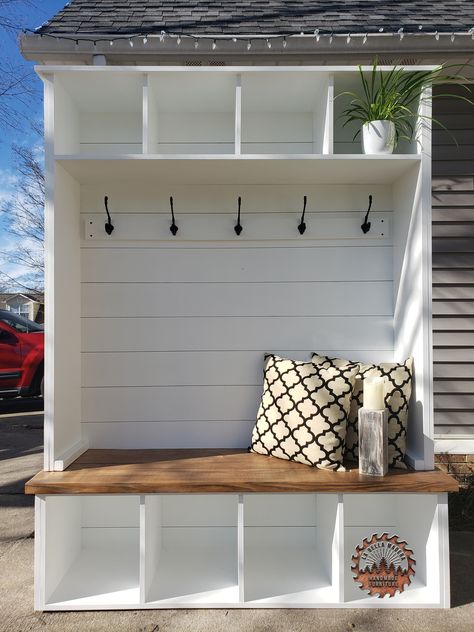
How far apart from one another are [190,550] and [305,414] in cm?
90

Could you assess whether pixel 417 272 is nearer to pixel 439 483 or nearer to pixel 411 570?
pixel 439 483

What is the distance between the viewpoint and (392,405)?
6.64ft

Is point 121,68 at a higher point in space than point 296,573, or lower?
higher

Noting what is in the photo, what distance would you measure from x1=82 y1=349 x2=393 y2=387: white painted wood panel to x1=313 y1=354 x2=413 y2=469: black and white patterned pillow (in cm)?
17

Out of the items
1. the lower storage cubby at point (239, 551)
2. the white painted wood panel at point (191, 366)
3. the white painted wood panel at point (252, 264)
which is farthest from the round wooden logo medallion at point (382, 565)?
the white painted wood panel at point (252, 264)

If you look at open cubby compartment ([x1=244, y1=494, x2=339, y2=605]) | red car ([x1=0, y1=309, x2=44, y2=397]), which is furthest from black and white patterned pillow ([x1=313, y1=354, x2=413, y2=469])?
red car ([x1=0, y1=309, x2=44, y2=397])

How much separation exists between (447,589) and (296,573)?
0.60 meters

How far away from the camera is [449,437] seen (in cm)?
281

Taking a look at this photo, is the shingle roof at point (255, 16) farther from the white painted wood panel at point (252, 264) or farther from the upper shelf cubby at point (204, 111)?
the white painted wood panel at point (252, 264)

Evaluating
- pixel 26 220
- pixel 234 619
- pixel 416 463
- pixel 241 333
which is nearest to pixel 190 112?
pixel 241 333

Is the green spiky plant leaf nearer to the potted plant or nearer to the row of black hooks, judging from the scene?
the potted plant

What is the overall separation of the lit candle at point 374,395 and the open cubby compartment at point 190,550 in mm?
890

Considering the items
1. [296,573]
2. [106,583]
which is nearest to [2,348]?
[106,583]

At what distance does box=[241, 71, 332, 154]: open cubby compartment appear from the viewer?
206 cm
